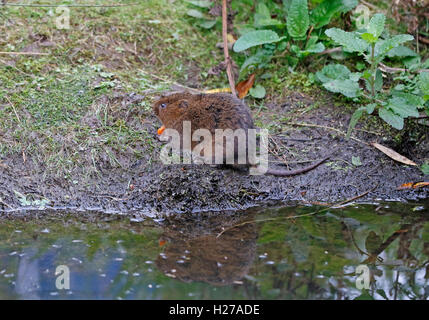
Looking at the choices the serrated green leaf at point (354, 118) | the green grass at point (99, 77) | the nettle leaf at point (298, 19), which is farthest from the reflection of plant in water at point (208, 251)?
the nettle leaf at point (298, 19)

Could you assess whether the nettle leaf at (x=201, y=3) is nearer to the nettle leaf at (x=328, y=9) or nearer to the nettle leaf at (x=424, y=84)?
the nettle leaf at (x=328, y=9)

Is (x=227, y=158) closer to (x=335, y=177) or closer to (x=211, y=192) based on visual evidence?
(x=211, y=192)

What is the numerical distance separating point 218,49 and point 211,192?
Answer: 226 cm

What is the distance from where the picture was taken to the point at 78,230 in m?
3.99

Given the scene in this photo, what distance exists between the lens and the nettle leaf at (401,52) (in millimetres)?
5508

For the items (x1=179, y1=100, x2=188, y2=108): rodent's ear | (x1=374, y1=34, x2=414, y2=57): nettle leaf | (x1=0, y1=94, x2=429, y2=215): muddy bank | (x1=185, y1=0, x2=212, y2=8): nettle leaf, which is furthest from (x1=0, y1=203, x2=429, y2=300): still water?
(x1=185, y1=0, x2=212, y2=8): nettle leaf

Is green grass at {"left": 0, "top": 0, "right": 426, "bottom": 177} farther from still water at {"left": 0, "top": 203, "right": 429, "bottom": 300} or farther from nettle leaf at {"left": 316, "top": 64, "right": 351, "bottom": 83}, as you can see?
still water at {"left": 0, "top": 203, "right": 429, "bottom": 300}

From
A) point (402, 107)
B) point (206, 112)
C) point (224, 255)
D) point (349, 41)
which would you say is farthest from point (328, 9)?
point (224, 255)

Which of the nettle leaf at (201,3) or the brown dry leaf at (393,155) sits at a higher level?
the nettle leaf at (201,3)

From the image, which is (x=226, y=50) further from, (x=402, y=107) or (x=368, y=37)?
(x=402, y=107)

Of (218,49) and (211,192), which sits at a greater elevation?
(218,49)

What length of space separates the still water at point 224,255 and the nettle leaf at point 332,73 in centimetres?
153

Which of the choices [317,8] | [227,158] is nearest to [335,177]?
[227,158]

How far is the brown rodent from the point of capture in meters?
4.59
